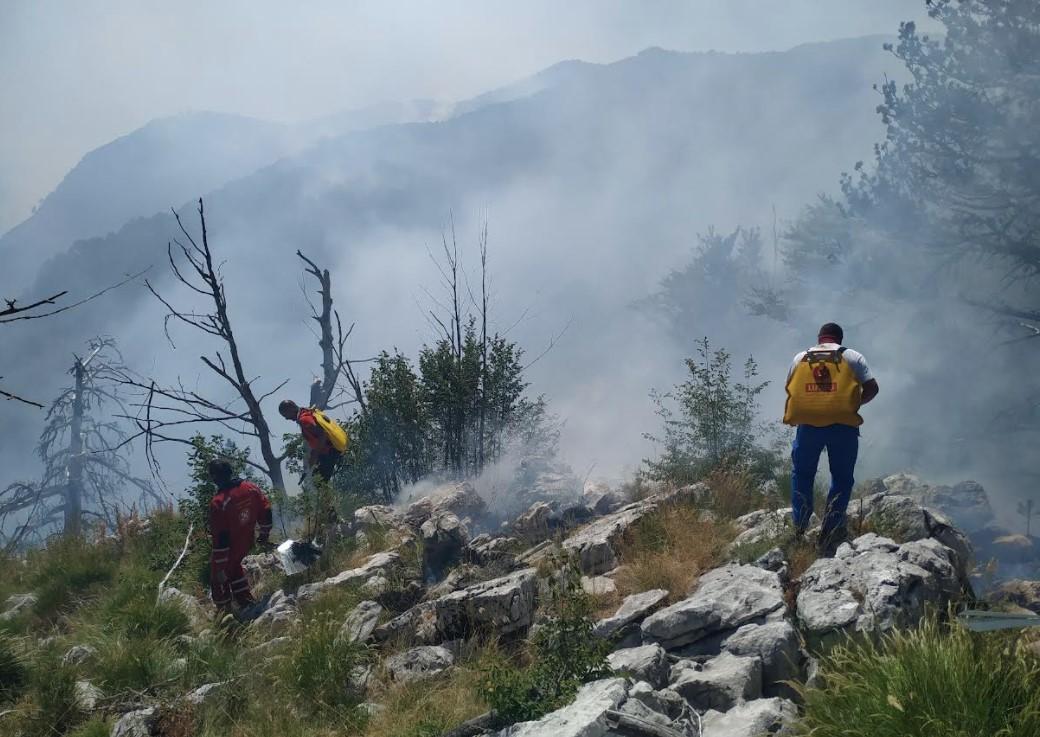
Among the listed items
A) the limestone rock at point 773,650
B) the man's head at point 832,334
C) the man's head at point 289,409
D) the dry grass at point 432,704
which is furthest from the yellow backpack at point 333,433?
the limestone rock at point 773,650

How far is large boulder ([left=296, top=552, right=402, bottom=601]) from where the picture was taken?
25.6 ft

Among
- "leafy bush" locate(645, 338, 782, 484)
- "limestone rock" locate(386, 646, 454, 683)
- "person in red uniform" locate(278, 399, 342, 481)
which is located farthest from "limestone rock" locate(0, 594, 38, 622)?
"leafy bush" locate(645, 338, 782, 484)

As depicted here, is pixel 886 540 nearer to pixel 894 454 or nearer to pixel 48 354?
pixel 894 454

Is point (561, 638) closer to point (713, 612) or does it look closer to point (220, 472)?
point (713, 612)

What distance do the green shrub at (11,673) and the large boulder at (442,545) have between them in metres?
3.36

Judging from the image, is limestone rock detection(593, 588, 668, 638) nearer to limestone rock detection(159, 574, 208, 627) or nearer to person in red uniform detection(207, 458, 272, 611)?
limestone rock detection(159, 574, 208, 627)

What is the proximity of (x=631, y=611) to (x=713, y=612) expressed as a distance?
28.5 inches

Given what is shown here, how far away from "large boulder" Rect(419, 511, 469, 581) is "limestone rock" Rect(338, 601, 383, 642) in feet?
4.14

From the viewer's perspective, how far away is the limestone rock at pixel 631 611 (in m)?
5.74

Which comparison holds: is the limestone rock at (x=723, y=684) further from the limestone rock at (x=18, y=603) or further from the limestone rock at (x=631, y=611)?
the limestone rock at (x=18, y=603)

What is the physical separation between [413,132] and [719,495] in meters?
67.1

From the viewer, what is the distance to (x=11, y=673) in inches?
267

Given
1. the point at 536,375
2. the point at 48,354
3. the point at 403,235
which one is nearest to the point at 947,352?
the point at 536,375

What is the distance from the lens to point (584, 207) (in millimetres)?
61969
